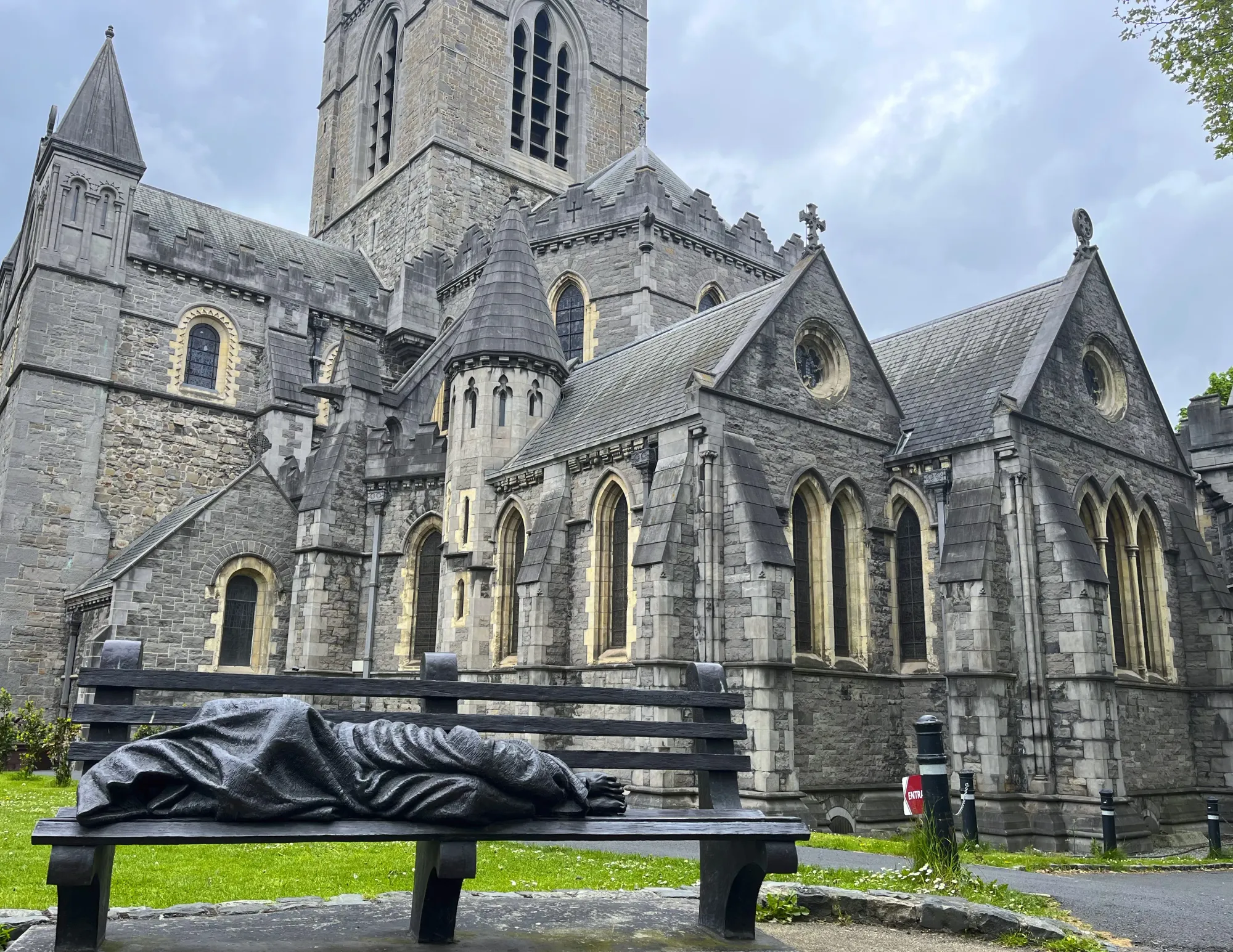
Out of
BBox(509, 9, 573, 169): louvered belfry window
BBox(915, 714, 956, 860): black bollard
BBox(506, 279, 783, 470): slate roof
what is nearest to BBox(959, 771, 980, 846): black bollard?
BBox(915, 714, 956, 860): black bollard

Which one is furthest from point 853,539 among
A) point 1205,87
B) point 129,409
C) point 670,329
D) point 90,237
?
point 90,237

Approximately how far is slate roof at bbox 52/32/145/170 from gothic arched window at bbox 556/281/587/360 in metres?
11.6

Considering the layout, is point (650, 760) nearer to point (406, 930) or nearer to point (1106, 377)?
point (406, 930)

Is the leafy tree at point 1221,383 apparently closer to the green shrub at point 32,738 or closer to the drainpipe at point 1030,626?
the drainpipe at point 1030,626

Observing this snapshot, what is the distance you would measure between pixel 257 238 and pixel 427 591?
16.8 metres

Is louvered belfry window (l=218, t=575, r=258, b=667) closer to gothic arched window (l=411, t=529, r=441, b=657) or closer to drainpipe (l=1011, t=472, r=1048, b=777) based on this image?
gothic arched window (l=411, t=529, r=441, b=657)

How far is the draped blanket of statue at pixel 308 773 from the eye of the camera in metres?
4.30

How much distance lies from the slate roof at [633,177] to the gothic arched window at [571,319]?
3.31 metres

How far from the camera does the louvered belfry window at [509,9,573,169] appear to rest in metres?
37.6

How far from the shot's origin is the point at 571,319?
27.5 metres

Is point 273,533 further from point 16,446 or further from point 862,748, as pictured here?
point 862,748

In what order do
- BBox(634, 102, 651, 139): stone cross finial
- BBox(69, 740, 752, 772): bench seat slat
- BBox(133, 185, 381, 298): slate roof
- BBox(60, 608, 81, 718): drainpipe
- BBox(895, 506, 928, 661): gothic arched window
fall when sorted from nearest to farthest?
1. BBox(69, 740, 752, 772): bench seat slat
2. BBox(895, 506, 928, 661): gothic arched window
3. BBox(60, 608, 81, 718): drainpipe
4. BBox(133, 185, 381, 298): slate roof
5. BBox(634, 102, 651, 139): stone cross finial

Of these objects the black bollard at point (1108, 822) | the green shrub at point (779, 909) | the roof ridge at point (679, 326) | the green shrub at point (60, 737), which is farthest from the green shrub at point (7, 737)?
the black bollard at point (1108, 822)

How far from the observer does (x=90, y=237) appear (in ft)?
85.5
